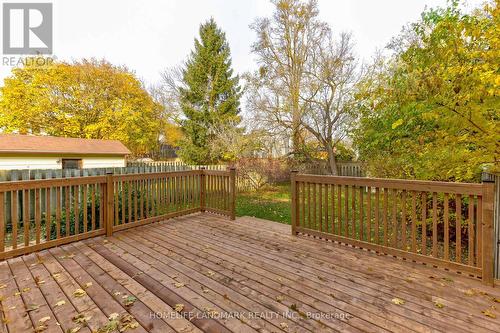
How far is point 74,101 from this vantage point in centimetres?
1524

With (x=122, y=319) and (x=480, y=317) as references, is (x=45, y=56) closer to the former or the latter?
(x=122, y=319)

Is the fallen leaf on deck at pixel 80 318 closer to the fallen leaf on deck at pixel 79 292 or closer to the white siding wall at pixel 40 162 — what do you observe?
the fallen leaf on deck at pixel 79 292

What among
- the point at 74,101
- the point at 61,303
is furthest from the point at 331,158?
the point at 74,101

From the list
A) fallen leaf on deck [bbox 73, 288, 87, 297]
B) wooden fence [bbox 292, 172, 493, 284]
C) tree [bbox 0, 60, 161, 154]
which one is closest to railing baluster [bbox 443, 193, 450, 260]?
wooden fence [bbox 292, 172, 493, 284]

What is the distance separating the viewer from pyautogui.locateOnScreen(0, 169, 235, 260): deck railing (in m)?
3.25

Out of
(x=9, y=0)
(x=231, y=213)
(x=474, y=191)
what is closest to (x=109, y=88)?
(x=9, y=0)

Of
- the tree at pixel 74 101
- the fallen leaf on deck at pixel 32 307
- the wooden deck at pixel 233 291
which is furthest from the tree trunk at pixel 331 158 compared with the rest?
the tree at pixel 74 101

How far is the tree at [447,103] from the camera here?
2.76 metres

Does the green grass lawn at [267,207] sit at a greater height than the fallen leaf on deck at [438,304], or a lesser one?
lesser

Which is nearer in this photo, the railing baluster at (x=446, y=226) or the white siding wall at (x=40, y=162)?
Result: the railing baluster at (x=446, y=226)

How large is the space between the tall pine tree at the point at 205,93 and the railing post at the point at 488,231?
1590cm

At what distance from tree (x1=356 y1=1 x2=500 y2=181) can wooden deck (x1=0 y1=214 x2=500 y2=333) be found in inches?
61.0

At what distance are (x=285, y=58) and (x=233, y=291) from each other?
12784 millimetres

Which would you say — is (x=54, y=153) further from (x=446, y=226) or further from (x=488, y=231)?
(x=488, y=231)
